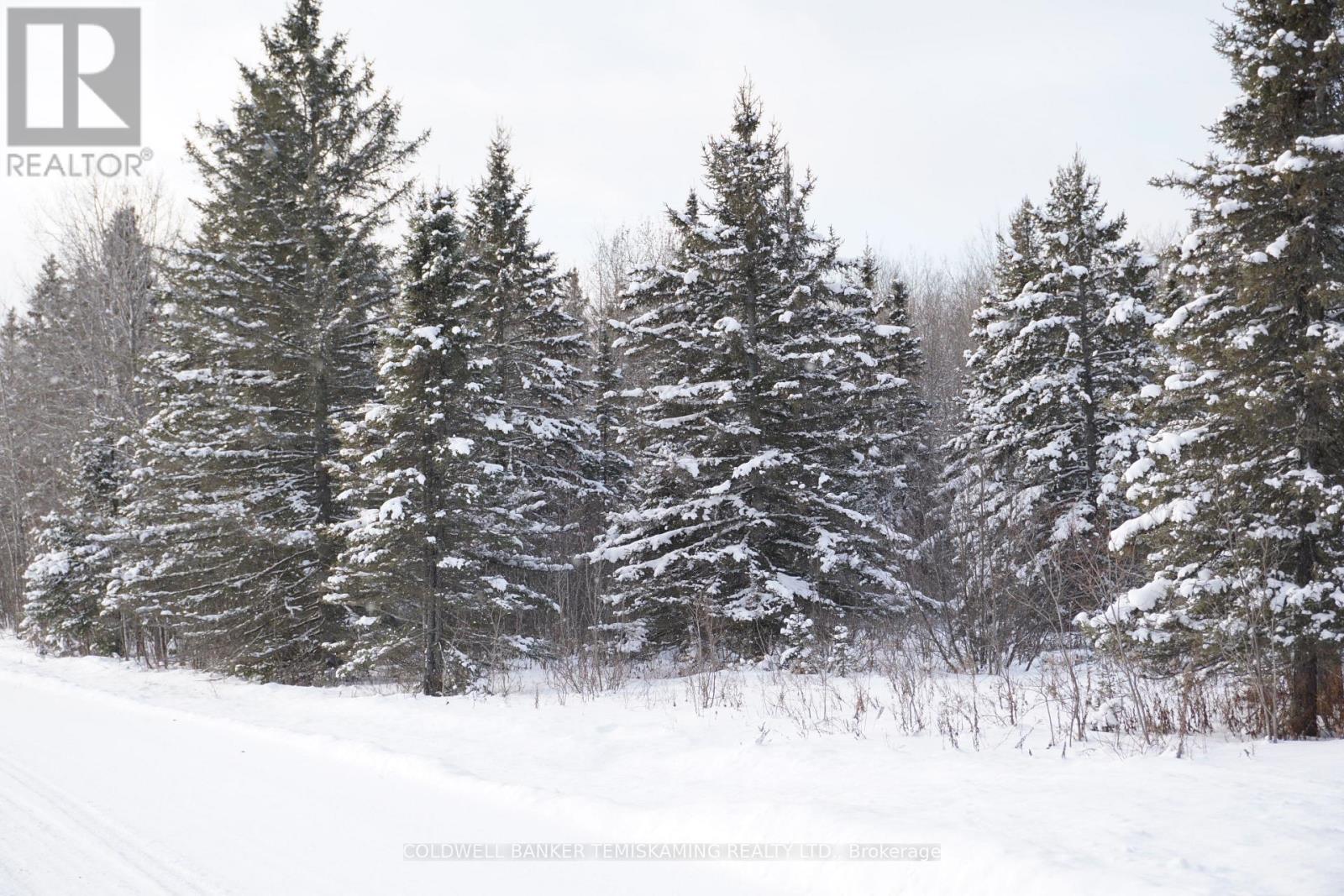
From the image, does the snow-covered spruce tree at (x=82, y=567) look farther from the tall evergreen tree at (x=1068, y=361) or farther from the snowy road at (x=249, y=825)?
the tall evergreen tree at (x=1068, y=361)

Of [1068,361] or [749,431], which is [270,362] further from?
[1068,361]

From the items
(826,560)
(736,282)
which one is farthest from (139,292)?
(826,560)

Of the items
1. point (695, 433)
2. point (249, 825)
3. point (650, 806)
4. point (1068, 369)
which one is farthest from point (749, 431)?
point (249, 825)

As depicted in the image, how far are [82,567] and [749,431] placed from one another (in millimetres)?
20726

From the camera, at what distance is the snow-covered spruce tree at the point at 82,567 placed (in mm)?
23609

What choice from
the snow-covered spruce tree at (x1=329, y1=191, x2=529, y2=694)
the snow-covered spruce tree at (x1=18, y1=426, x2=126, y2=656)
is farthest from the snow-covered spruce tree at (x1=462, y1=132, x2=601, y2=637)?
the snow-covered spruce tree at (x1=18, y1=426, x2=126, y2=656)

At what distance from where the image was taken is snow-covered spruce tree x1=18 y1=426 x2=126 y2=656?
23.6 metres

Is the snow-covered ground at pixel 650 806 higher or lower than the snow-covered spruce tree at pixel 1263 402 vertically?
lower

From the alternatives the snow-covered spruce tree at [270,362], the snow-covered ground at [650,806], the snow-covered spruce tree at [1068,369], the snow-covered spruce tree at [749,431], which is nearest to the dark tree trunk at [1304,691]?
the snow-covered ground at [650,806]

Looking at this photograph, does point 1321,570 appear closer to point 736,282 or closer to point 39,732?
point 736,282

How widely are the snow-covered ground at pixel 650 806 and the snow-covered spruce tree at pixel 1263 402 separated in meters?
1.86

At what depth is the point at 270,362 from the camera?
1773cm

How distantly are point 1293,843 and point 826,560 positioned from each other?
11.7 m

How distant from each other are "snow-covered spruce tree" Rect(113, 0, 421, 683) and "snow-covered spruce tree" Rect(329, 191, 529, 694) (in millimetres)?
3434
